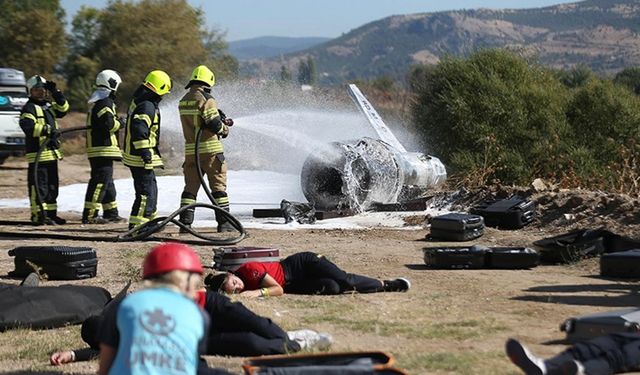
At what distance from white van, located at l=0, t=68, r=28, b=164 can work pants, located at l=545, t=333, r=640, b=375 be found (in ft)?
64.4

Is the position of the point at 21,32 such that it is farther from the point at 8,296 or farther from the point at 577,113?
the point at 8,296

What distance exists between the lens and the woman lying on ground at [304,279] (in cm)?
873

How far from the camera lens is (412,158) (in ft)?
53.1

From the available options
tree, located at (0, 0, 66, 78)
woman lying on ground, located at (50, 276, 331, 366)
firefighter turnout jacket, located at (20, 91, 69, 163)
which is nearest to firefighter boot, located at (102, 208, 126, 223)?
firefighter turnout jacket, located at (20, 91, 69, 163)

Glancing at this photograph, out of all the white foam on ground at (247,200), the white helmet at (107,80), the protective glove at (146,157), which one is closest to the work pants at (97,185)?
the white helmet at (107,80)

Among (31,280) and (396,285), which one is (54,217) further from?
(396,285)

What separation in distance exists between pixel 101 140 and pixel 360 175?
328cm

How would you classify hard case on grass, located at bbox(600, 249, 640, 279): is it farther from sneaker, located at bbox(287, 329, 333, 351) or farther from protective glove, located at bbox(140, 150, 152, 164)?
protective glove, located at bbox(140, 150, 152, 164)

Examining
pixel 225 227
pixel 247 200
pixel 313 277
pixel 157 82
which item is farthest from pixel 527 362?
pixel 247 200

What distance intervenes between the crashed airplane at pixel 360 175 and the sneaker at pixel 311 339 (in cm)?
832

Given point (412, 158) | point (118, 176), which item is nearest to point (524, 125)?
point (412, 158)

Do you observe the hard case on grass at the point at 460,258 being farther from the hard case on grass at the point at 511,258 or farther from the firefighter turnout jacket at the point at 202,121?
the firefighter turnout jacket at the point at 202,121

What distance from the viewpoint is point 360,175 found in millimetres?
15570

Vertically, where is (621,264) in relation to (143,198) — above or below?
below
